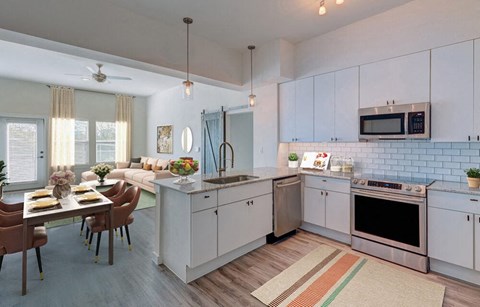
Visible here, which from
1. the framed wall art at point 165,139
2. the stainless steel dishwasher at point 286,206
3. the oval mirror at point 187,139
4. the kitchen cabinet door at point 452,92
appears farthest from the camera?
the framed wall art at point 165,139

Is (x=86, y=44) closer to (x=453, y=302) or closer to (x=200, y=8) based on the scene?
(x=200, y=8)

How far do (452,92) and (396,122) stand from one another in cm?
61

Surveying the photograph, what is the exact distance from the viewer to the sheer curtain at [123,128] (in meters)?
8.62

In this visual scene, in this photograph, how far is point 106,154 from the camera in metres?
8.49

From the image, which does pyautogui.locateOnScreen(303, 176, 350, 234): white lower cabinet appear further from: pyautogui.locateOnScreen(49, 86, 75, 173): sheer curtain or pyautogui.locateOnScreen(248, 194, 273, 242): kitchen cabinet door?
pyautogui.locateOnScreen(49, 86, 75, 173): sheer curtain

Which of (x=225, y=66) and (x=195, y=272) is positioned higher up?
(x=225, y=66)

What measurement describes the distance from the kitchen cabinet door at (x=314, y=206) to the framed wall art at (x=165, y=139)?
556 cm

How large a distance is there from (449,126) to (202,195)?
2.92m

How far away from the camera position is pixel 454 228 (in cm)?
244

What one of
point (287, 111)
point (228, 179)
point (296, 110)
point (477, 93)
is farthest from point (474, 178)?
point (228, 179)

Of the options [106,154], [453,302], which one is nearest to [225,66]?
[453,302]

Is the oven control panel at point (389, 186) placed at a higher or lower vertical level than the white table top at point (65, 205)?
higher

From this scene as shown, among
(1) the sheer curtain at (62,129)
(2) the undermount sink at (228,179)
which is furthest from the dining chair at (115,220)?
(1) the sheer curtain at (62,129)

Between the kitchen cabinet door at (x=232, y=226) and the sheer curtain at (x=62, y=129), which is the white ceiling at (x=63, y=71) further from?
the kitchen cabinet door at (x=232, y=226)
